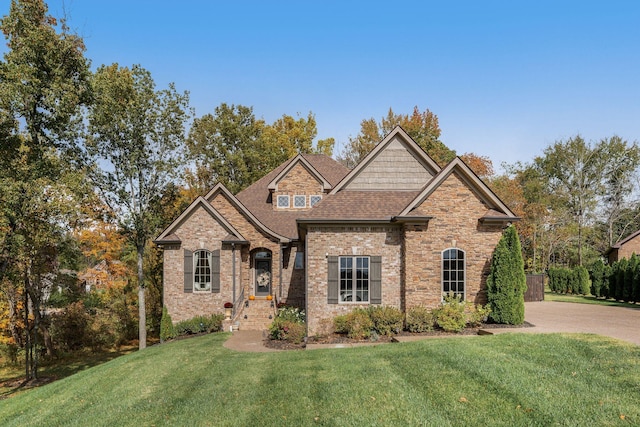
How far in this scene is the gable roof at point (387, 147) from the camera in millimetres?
16297

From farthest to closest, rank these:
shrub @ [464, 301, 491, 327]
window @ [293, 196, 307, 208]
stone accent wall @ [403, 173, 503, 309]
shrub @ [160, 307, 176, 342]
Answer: window @ [293, 196, 307, 208], shrub @ [160, 307, 176, 342], stone accent wall @ [403, 173, 503, 309], shrub @ [464, 301, 491, 327]

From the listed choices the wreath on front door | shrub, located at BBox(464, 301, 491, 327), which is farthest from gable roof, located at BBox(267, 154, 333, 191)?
shrub, located at BBox(464, 301, 491, 327)

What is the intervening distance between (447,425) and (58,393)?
10.2 meters

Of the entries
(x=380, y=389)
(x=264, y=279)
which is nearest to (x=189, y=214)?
(x=264, y=279)

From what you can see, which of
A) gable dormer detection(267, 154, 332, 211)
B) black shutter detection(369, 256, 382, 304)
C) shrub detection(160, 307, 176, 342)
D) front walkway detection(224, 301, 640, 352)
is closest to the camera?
front walkway detection(224, 301, 640, 352)

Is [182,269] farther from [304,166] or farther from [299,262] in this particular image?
[304,166]

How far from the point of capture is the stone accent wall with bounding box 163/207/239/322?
18.6m

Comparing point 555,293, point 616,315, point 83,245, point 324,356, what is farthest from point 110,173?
point 555,293

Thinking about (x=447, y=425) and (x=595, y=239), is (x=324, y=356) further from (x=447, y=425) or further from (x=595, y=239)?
(x=595, y=239)

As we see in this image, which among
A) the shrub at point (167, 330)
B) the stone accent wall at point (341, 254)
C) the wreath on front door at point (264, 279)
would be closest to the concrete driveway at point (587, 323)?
the stone accent wall at point (341, 254)

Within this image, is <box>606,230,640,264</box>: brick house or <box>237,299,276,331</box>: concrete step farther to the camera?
<box>606,230,640,264</box>: brick house

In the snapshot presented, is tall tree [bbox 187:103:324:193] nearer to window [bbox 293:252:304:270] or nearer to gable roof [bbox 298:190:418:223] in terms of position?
window [bbox 293:252:304:270]

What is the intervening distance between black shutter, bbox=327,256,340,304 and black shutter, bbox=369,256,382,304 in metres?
1.23

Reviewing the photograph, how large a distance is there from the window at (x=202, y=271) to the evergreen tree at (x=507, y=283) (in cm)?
1191
